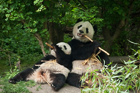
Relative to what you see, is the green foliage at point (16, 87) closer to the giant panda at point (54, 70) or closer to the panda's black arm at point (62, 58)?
the giant panda at point (54, 70)

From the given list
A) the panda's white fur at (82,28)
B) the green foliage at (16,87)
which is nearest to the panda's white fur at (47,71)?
the green foliage at (16,87)

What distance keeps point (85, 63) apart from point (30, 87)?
1189 millimetres

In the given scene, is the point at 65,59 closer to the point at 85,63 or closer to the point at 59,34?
the point at 85,63

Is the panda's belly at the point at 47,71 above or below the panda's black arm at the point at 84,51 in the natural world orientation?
below

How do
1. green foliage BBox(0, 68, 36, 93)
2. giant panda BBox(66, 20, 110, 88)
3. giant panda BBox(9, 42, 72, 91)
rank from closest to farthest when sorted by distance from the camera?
green foliage BBox(0, 68, 36, 93) < giant panda BBox(9, 42, 72, 91) < giant panda BBox(66, 20, 110, 88)

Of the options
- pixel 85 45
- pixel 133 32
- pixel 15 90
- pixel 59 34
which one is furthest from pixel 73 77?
pixel 133 32

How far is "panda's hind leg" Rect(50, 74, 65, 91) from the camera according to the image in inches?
148

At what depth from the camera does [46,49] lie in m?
5.05

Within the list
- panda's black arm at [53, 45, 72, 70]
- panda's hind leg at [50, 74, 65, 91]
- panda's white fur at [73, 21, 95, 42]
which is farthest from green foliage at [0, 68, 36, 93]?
panda's white fur at [73, 21, 95, 42]

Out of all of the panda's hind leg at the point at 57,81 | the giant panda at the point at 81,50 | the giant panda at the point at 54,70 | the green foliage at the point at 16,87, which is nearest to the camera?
the green foliage at the point at 16,87

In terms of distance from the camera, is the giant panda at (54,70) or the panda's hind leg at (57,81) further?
the giant panda at (54,70)

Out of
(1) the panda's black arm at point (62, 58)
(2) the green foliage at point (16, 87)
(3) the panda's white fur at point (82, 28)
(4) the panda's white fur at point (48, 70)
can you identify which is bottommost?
(2) the green foliage at point (16, 87)

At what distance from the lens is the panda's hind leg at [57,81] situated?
12.4ft

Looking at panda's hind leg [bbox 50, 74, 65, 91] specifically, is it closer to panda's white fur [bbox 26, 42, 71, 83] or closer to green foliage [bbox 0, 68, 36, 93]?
panda's white fur [bbox 26, 42, 71, 83]
